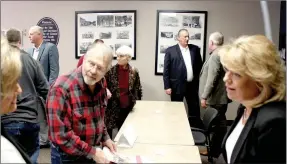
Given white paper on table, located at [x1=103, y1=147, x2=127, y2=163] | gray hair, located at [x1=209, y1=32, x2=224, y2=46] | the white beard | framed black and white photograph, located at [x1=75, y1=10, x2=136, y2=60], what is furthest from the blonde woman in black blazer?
framed black and white photograph, located at [x1=75, y1=10, x2=136, y2=60]

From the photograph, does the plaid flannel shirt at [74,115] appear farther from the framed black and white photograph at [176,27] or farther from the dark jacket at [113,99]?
the framed black and white photograph at [176,27]

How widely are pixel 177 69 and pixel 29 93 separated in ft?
8.59

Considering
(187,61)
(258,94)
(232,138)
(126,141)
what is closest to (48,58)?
(187,61)

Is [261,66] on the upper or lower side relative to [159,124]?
upper

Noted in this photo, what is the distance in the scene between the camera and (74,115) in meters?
1.79

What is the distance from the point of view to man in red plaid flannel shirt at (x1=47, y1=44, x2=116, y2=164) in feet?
5.71

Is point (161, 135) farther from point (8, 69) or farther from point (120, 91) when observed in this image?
point (8, 69)

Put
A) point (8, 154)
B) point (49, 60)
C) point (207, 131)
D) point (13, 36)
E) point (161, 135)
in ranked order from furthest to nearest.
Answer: point (49, 60) → point (207, 131) → point (13, 36) → point (161, 135) → point (8, 154)

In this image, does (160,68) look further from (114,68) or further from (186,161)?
(186,161)

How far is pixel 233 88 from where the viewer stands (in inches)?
57.5

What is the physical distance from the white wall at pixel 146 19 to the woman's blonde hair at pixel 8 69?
4.03m

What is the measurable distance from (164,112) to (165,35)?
220 cm

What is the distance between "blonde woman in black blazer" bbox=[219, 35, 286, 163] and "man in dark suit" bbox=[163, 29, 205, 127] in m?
3.16

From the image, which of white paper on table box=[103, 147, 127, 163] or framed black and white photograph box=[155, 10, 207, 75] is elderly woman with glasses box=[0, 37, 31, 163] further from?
framed black and white photograph box=[155, 10, 207, 75]
